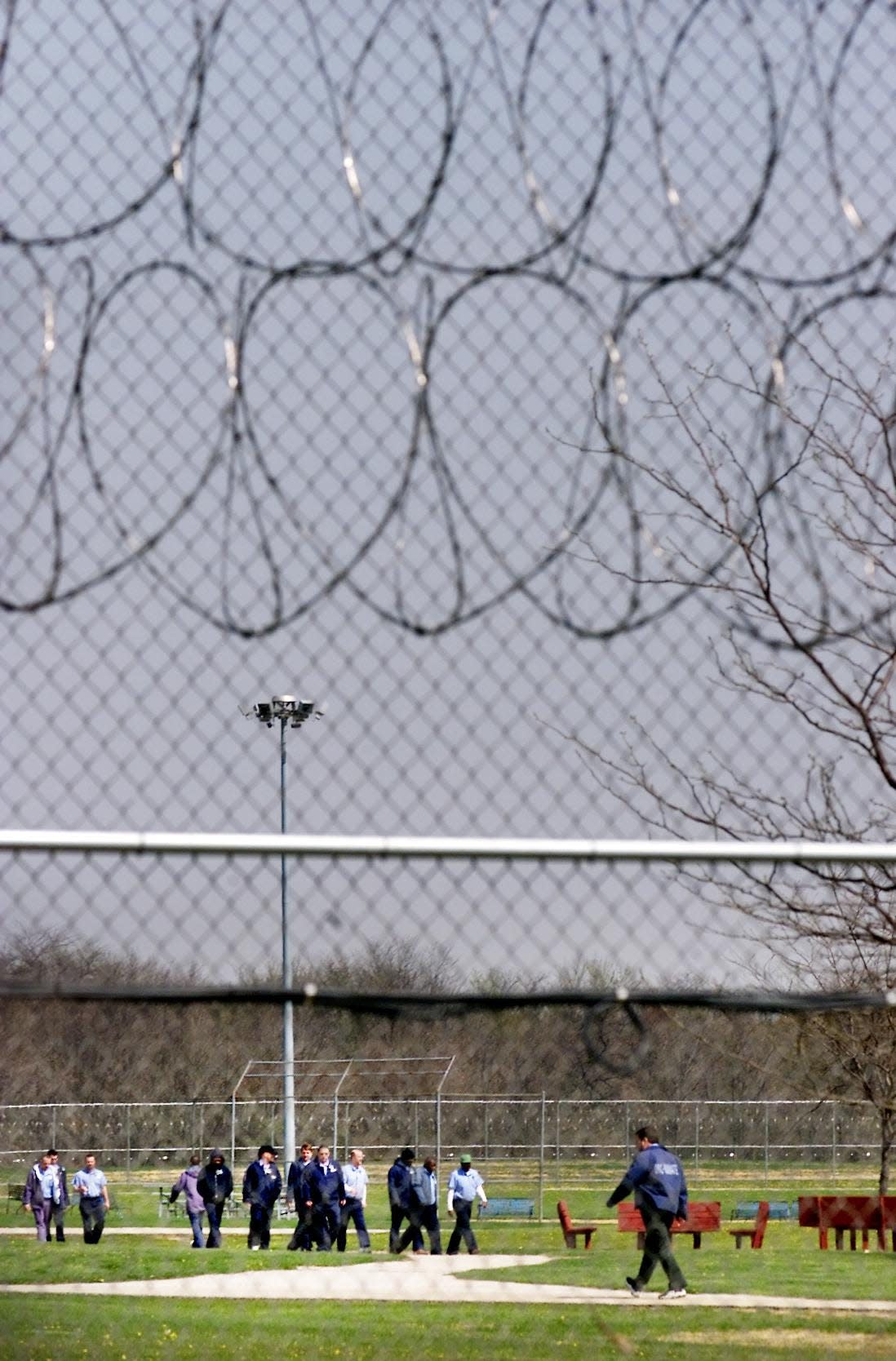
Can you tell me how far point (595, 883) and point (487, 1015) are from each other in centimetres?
37

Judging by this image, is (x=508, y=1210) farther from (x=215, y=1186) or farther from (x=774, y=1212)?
(x=215, y=1186)

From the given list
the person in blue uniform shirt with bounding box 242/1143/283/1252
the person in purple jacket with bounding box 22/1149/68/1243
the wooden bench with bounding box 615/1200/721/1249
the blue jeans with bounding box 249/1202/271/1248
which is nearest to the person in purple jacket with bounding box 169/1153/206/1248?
the person in blue uniform shirt with bounding box 242/1143/283/1252

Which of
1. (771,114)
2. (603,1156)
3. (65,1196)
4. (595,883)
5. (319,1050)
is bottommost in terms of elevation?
(65,1196)

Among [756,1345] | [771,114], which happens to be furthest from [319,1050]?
[756,1345]

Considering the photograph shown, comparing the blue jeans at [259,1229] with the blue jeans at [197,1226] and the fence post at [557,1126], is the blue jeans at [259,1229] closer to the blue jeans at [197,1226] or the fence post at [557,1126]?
the blue jeans at [197,1226]

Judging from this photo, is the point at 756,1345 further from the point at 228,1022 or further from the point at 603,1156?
the point at 228,1022

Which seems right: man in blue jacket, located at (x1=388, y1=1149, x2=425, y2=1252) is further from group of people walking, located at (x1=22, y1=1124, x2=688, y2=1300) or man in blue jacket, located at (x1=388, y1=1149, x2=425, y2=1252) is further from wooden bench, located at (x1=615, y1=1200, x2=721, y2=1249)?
wooden bench, located at (x1=615, y1=1200, x2=721, y2=1249)

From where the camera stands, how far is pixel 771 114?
446 centimetres

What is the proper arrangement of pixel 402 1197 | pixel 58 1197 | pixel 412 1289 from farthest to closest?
pixel 58 1197
pixel 412 1289
pixel 402 1197

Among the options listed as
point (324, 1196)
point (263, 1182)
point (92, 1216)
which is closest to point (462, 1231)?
point (263, 1182)

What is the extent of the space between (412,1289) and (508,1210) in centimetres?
201

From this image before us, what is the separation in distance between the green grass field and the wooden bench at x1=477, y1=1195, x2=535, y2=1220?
126 mm

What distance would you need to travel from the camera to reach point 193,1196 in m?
13.2

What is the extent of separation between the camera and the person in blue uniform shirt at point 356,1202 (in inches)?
256
